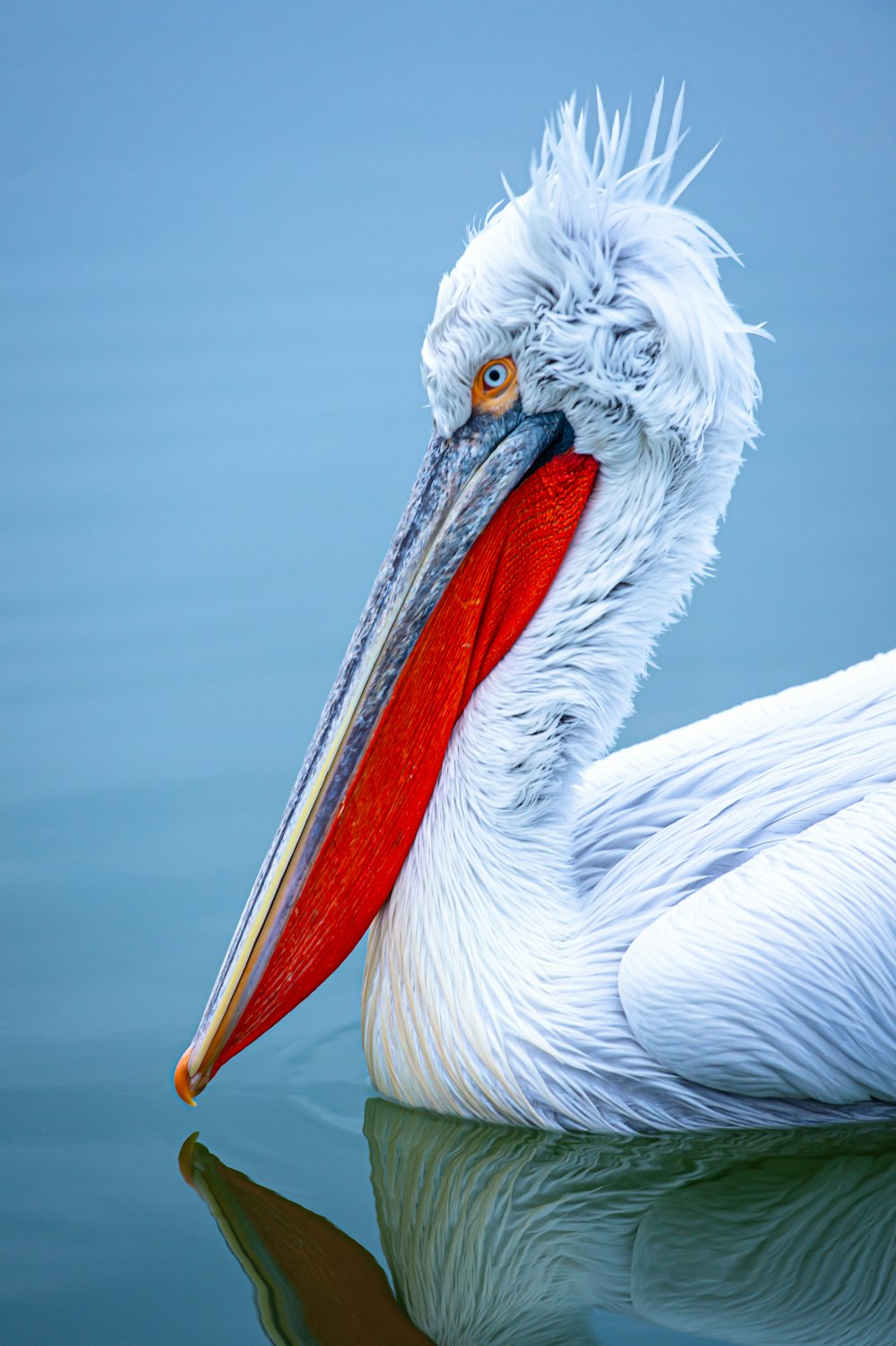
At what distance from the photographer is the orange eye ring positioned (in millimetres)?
3195

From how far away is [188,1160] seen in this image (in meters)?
3.28

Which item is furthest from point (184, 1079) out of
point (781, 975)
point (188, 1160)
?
point (781, 975)

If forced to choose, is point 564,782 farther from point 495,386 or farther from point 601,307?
point 601,307

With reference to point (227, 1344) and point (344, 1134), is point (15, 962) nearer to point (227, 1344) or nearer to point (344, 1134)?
point (344, 1134)

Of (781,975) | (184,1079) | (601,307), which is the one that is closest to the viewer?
(781,975)

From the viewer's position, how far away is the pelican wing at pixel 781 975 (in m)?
2.91

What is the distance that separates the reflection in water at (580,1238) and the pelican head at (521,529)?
1.36 feet

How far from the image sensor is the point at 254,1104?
3.45 m

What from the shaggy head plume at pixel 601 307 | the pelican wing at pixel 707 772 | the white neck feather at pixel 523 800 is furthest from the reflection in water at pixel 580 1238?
the shaggy head plume at pixel 601 307

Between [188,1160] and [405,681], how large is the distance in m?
1.01

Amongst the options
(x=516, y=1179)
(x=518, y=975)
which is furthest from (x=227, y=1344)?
(x=518, y=975)

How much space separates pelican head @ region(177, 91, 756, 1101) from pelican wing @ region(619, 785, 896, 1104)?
0.46m

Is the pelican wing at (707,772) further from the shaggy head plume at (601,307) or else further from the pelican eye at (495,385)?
the pelican eye at (495,385)

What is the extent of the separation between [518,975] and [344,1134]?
510 millimetres
